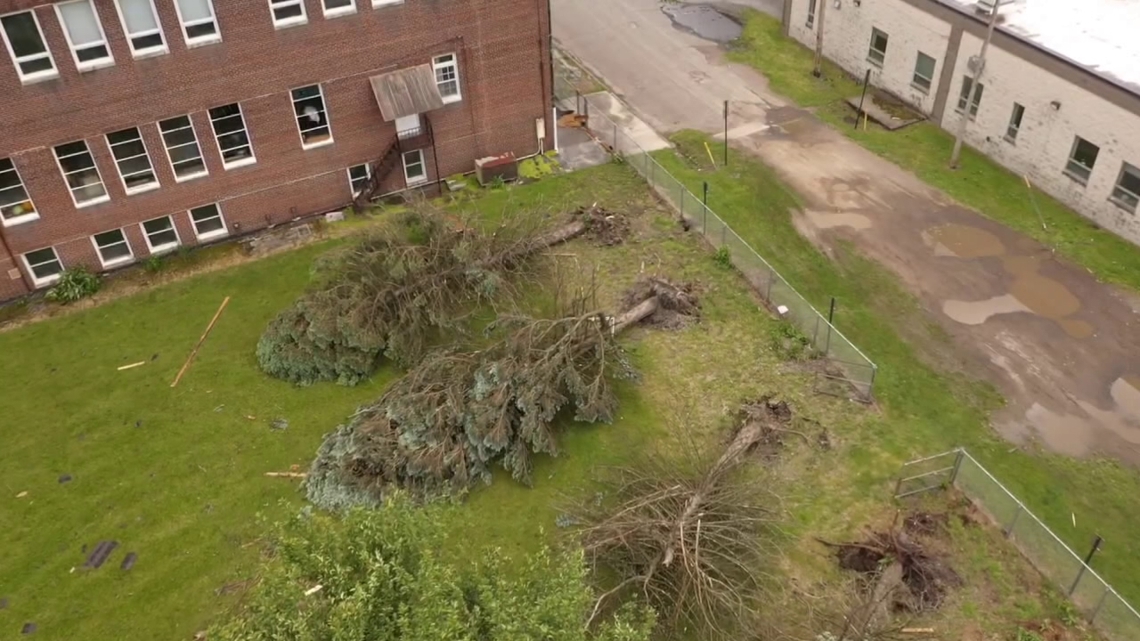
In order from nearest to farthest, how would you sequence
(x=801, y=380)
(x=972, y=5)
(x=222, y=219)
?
(x=801, y=380)
(x=222, y=219)
(x=972, y=5)

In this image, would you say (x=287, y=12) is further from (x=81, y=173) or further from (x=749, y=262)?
(x=749, y=262)

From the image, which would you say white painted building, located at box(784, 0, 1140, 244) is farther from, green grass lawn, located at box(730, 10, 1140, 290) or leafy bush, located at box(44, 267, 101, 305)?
leafy bush, located at box(44, 267, 101, 305)

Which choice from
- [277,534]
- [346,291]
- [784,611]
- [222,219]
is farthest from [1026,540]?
[222,219]

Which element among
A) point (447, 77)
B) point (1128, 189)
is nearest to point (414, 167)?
point (447, 77)

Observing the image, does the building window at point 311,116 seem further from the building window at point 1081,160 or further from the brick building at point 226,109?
the building window at point 1081,160

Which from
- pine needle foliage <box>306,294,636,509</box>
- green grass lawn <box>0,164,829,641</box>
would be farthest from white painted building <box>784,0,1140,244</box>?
pine needle foliage <box>306,294,636,509</box>

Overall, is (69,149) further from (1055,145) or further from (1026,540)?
(1055,145)
